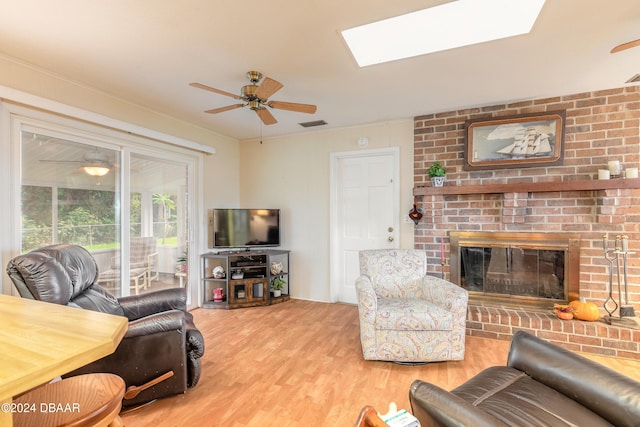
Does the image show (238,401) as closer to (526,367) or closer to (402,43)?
(526,367)

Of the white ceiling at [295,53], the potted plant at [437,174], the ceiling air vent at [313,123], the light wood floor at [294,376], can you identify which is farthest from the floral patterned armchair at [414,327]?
the ceiling air vent at [313,123]

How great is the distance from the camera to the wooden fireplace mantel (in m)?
2.69

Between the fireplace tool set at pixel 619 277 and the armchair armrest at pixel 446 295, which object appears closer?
the armchair armrest at pixel 446 295

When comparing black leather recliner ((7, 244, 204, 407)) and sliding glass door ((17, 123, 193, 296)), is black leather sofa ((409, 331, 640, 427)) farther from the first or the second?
sliding glass door ((17, 123, 193, 296))

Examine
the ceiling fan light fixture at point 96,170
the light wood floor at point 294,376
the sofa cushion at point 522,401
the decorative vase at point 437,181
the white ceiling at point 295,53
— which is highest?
the white ceiling at point 295,53

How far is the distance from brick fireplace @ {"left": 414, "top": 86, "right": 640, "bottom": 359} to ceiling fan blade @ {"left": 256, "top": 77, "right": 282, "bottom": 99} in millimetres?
2053

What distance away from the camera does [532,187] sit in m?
2.96

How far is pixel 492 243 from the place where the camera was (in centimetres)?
323

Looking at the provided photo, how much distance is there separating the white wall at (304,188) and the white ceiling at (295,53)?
A: 2.84ft

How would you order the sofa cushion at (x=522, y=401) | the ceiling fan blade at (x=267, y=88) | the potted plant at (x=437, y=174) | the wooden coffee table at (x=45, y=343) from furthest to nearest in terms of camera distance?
the potted plant at (x=437, y=174)
the ceiling fan blade at (x=267, y=88)
the sofa cushion at (x=522, y=401)
the wooden coffee table at (x=45, y=343)

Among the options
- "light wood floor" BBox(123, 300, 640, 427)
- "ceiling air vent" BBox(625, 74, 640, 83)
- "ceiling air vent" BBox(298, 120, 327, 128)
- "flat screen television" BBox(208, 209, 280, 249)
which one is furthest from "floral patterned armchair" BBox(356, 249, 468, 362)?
"ceiling air vent" BBox(625, 74, 640, 83)

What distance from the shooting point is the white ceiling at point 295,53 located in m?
1.66

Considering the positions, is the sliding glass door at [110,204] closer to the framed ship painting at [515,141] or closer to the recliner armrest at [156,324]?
the recliner armrest at [156,324]

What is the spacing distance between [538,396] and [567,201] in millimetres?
2411
